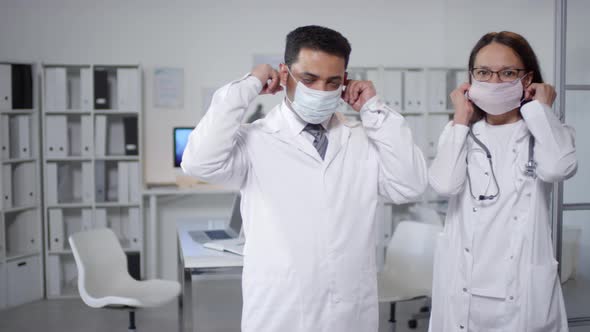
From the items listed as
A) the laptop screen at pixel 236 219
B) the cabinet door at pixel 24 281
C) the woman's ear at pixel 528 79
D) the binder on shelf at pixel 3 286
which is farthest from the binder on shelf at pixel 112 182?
the woman's ear at pixel 528 79

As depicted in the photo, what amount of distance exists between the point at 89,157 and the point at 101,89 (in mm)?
560

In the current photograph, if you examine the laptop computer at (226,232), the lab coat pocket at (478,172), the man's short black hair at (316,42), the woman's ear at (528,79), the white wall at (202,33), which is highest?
the white wall at (202,33)

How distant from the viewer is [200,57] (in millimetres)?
5188

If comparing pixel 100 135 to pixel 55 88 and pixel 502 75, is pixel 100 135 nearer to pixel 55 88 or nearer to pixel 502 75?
pixel 55 88

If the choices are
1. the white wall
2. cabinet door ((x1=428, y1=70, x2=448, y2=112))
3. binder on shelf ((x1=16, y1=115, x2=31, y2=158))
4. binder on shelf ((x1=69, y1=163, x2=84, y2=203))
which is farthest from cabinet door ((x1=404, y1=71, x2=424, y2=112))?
binder on shelf ((x1=16, y1=115, x2=31, y2=158))

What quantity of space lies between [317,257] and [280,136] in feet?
1.20

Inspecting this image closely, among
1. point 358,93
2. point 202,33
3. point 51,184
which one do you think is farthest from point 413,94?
point 358,93

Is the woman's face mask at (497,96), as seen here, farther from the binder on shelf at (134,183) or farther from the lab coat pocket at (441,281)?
the binder on shelf at (134,183)

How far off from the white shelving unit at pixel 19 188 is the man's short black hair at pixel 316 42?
138 inches

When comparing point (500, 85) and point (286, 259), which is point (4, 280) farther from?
point (500, 85)

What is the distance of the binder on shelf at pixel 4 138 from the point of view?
4.42 metres

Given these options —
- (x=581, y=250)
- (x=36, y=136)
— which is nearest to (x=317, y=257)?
(x=581, y=250)

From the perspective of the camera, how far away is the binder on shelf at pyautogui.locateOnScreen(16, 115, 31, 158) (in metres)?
4.57

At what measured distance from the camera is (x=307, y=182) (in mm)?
1676
